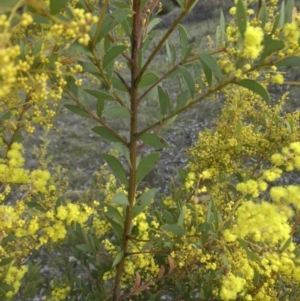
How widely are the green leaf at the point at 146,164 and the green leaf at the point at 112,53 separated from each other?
30cm

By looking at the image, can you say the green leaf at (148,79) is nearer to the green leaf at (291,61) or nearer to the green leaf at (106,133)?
the green leaf at (106,133)

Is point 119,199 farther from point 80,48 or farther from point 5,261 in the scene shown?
point 5,261

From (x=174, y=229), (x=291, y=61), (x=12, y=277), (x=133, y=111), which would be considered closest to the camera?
(x=291, y=61)

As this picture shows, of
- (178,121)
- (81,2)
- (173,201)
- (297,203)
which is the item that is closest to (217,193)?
(173,201)

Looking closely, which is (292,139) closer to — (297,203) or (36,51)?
(297,203)

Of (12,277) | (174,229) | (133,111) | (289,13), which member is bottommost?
(12,277)

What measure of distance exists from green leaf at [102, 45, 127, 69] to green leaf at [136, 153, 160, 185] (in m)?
0.30

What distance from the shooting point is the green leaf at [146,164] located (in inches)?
44.0

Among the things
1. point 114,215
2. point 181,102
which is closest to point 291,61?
point 181,102

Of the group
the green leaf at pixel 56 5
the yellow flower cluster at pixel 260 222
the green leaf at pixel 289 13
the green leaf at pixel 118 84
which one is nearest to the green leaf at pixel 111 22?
the green leaf at pixel 56 5

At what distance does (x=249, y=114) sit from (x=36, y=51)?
126cm

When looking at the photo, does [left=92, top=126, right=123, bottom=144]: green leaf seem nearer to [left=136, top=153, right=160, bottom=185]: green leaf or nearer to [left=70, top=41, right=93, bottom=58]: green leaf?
[left=136, top=153, right=160, bottom=185]: green leaf

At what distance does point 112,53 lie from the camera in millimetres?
905

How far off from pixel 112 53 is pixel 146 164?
345 mm
